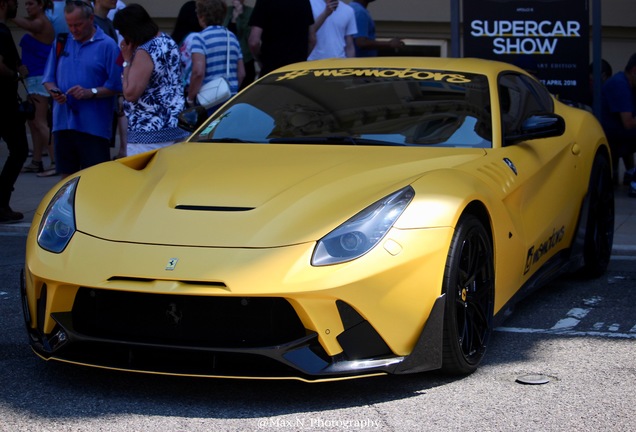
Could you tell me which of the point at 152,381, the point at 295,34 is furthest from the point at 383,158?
the point at 295,34

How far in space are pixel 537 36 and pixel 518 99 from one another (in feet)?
13.2

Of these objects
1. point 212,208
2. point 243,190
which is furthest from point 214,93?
point 212,208

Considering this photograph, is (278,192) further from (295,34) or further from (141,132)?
(295,34)

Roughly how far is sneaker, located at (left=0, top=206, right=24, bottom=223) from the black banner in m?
4.04

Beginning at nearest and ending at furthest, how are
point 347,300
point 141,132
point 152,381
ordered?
point 347,300 < point 152,381 < point 141,132

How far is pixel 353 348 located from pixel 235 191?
0.90m

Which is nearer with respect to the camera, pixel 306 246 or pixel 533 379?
pixel 306 246

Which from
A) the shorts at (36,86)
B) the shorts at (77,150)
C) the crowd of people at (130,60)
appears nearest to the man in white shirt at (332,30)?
the crowd of people at (130,60)

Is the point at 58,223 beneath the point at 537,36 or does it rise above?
above

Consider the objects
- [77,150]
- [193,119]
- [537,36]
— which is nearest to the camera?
[193,119]

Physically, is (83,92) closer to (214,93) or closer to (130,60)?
(130,60)

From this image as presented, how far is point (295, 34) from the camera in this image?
34.3ft

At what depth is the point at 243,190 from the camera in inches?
192

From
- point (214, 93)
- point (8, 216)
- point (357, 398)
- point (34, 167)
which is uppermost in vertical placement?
point (214, 93)
